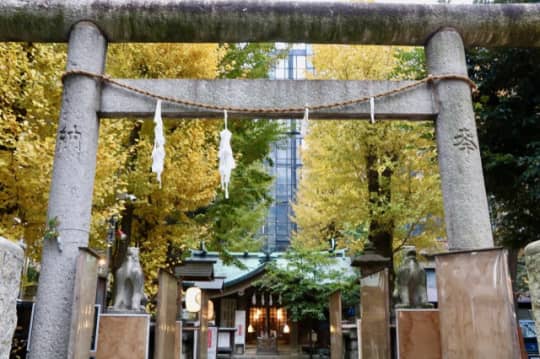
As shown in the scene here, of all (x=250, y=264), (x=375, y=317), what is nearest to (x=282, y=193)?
(x=250, y=264)

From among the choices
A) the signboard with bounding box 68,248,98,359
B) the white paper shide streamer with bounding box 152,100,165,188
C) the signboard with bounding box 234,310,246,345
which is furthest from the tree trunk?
the signboard with bounding box 234,310,246,345

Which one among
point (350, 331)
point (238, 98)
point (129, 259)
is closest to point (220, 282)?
point (350, 331)

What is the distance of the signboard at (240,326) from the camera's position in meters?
23.8

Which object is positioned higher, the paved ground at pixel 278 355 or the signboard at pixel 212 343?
the signboard at pixel 212 343

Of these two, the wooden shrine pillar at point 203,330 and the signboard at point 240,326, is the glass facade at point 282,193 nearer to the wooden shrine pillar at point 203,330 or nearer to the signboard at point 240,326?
the signboard at point 240,326

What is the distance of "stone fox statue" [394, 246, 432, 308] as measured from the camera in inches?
311

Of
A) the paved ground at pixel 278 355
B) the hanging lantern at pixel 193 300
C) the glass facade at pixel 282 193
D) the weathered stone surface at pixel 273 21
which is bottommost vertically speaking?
the paved ground at pixel 278 355

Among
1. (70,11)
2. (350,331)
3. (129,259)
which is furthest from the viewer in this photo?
(350,331)

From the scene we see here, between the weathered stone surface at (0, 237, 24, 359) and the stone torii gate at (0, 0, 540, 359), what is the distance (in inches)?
141

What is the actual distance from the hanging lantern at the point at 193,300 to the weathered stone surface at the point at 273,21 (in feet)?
32.9

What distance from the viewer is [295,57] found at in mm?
50375

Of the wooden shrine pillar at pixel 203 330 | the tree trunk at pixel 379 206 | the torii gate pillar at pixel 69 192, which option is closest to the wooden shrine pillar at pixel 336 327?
the tree trunk at pixel 379 206

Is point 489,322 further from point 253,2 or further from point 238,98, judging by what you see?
point 253,2

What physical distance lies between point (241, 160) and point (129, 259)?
19.7ft
